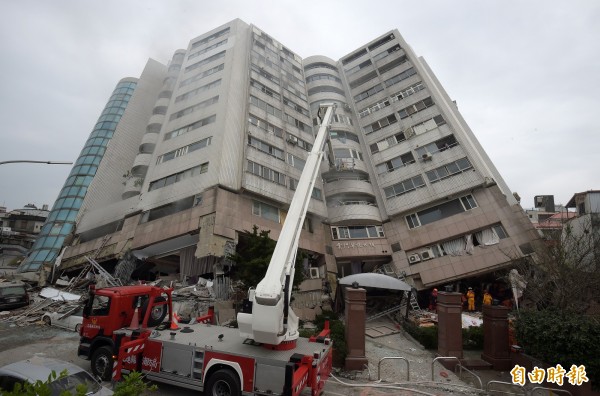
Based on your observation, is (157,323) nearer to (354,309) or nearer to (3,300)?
(354,309)

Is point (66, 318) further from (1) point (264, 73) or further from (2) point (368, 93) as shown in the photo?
(2) point (368, 93)

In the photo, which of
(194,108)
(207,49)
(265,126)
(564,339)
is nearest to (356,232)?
(265,126)

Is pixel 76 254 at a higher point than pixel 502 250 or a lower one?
lower

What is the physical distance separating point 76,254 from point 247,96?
787 inches

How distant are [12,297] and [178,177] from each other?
40.7 ft

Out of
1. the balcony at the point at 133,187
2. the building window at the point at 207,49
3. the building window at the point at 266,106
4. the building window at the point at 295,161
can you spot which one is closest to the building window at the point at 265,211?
the building window at the point at 295,161

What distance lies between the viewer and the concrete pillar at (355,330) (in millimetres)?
11578

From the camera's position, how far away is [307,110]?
37.4m

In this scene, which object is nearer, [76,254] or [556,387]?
[556,387]

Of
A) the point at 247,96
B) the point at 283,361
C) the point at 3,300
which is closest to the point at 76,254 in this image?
the point at 3,300

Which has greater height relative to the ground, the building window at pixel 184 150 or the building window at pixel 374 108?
the building window at pixel 374 108

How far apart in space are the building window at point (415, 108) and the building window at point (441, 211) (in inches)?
432

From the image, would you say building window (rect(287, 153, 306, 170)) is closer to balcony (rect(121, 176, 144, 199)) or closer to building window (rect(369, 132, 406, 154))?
building window (rect(369, 132, 406, 154))

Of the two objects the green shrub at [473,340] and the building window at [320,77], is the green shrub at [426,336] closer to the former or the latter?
the green shrub at [473,340]
